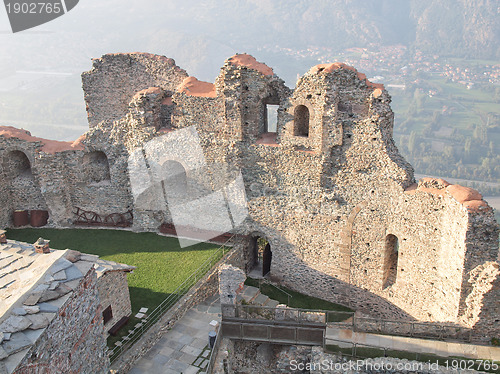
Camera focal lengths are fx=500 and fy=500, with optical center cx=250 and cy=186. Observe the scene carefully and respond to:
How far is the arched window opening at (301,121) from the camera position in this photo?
58.4 ft

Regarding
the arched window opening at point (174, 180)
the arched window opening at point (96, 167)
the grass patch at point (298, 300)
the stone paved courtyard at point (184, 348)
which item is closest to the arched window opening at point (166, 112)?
the arched window opening at point (174, 180)

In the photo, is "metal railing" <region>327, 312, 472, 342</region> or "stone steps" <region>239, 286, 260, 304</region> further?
"stone steps" <region>239, 286, 260, 304</region>

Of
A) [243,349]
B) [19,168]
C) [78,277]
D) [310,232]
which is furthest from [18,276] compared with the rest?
[19,168]

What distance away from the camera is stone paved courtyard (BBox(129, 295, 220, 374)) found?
14.6 meters

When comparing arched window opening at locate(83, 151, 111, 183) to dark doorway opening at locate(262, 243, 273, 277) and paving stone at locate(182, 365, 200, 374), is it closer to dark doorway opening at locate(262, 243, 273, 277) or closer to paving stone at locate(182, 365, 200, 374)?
dark doorway opening at locate(262, 243, 273, 277)

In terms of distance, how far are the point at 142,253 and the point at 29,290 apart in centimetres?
1059

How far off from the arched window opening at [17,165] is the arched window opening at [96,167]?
2.56 meters

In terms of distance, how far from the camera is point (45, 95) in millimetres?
106000

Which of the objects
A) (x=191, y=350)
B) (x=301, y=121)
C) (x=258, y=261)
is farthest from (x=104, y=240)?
(x=301, y=121)

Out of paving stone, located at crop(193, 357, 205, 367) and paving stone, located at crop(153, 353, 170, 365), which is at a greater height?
paving stone, located at crop(153, 353, 170, 365)

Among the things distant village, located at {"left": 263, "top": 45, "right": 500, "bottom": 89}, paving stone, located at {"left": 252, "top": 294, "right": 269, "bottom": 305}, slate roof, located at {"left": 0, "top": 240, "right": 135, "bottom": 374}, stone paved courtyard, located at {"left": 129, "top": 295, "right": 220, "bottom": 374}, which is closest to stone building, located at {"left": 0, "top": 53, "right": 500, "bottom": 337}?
paving stone, located at {"left": 252, "top": 294, "right": 269, "bottom": 305}

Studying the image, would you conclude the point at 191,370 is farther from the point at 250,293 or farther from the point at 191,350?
the point at 250,293

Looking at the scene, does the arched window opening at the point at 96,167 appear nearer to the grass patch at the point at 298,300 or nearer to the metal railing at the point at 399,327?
the grass patch at the point at 298,300

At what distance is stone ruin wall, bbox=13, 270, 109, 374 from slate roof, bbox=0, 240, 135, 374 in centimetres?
14
